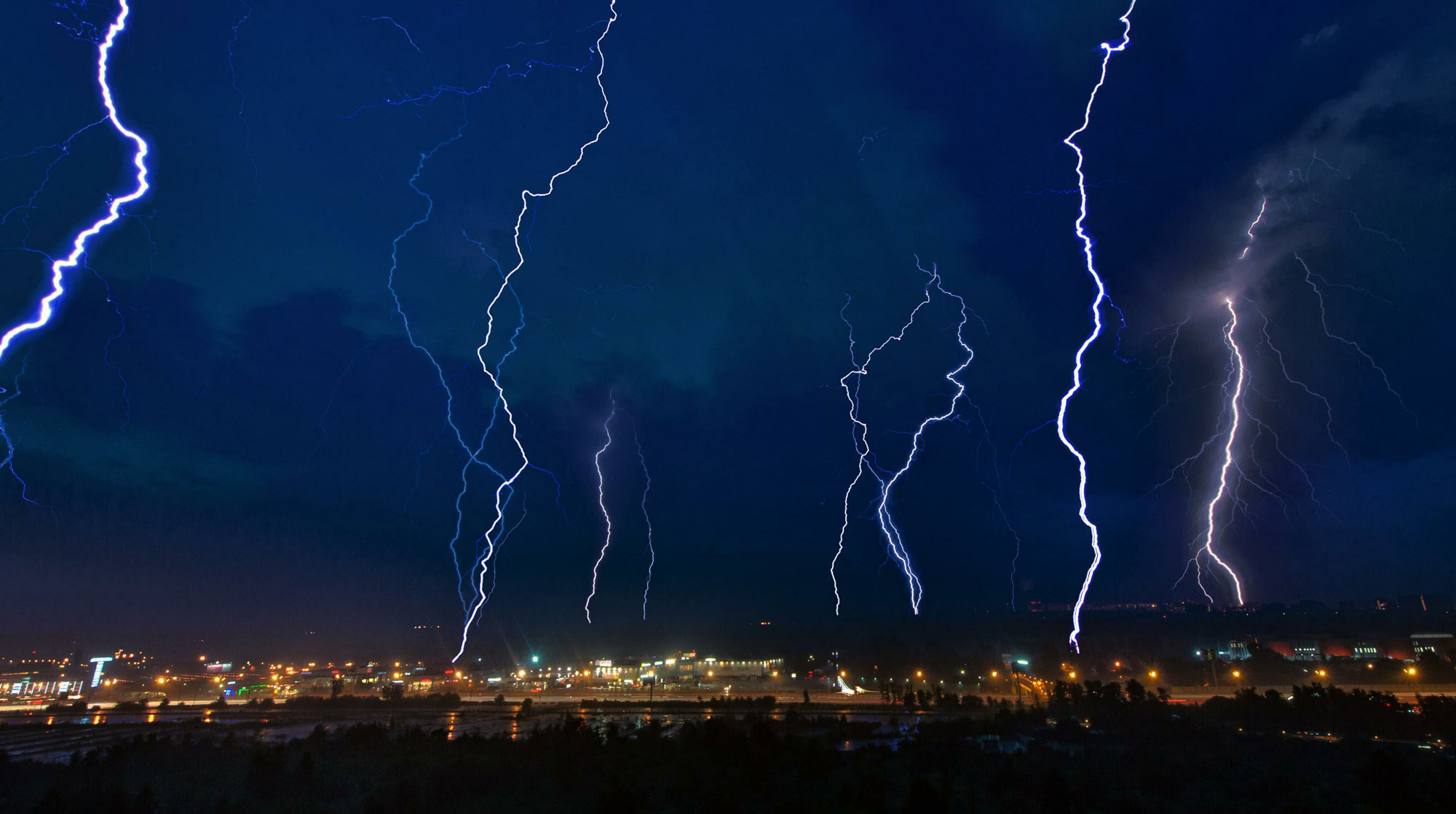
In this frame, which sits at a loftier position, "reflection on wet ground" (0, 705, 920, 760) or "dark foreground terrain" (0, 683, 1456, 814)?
"dark foreground terrain" (0, 683, 1456, 814)

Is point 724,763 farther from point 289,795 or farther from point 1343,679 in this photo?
point 1343,679

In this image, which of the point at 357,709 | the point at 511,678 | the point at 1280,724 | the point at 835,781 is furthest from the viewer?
the point at 511,678

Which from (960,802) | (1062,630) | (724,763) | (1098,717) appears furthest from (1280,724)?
(1062,630)

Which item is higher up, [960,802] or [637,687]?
[960,802]

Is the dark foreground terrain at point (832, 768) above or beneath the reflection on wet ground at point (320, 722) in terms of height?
above

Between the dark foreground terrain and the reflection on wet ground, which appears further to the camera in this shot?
the reflection on wet ground
